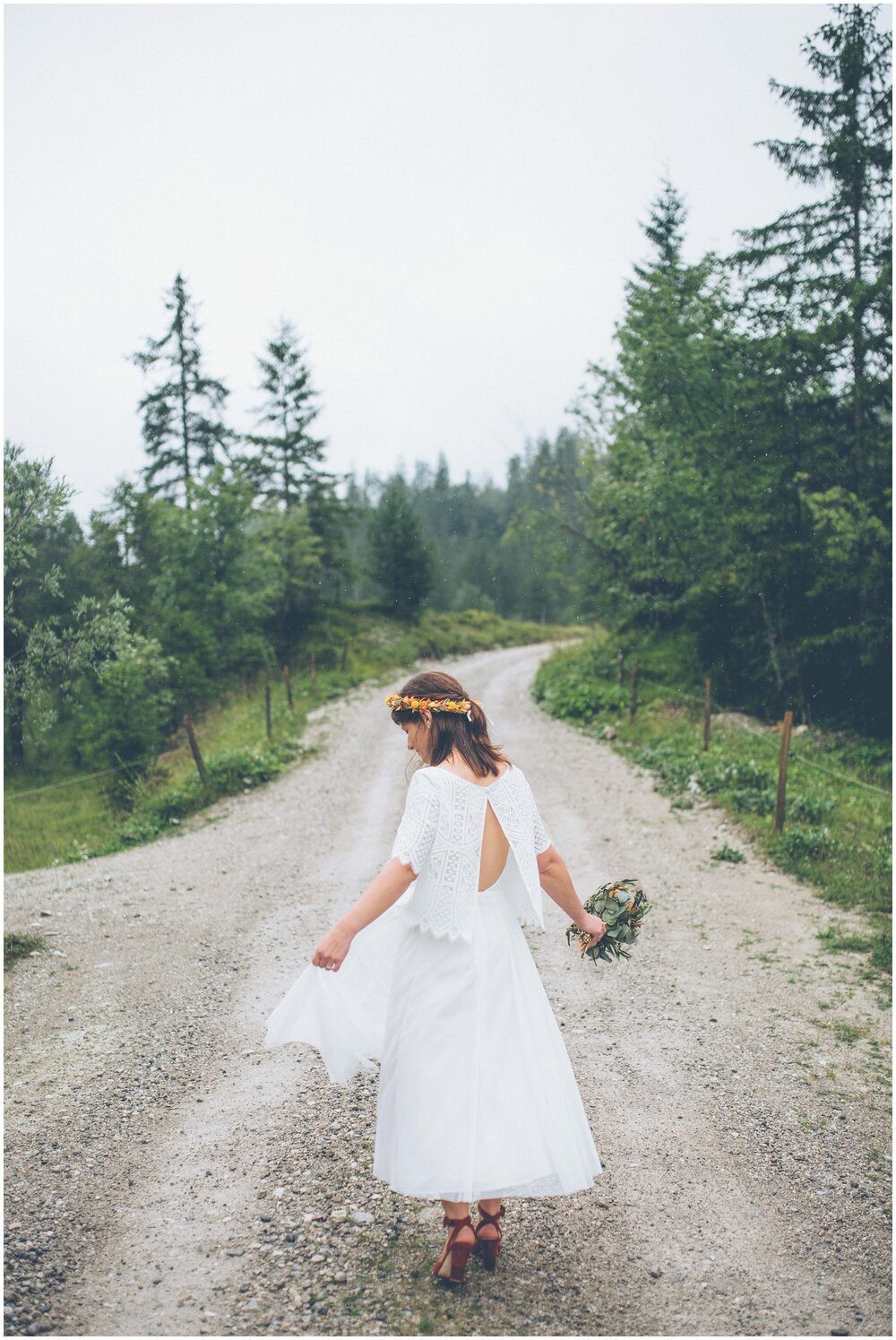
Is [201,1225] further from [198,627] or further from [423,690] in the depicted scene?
[198,627]

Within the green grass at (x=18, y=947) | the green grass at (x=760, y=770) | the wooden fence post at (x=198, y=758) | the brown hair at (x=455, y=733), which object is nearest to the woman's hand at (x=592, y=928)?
the brown hair at (x=455, y=733)

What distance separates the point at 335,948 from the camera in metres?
3.12

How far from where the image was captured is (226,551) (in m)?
25.3

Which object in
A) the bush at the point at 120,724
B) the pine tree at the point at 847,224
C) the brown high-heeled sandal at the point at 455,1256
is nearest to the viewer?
the brown high-heeled sandal at the point at 455,1256

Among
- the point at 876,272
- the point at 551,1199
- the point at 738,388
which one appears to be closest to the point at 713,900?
the point at 551,1199

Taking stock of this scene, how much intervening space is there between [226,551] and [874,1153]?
23219mm

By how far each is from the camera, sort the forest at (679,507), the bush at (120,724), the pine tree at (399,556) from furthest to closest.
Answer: the pine tree at (399,556) < the bush at (120,724) < the forest at (679,507)

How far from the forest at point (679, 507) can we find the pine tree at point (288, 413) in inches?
224

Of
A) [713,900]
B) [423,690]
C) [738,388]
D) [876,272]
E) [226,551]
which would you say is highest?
[876,272]

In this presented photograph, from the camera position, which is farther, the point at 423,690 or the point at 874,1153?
the point at 874,1153

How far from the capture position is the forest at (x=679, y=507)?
13617 millimetres

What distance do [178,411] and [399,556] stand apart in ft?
54.8

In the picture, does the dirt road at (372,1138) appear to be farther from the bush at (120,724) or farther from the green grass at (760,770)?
the bush at (120,724)

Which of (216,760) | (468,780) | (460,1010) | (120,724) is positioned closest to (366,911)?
(460,1010)
